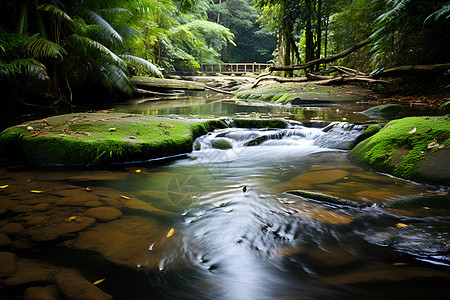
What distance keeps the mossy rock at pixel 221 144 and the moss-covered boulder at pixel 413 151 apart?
1.93 meters

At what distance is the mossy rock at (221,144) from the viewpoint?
14.2 feet

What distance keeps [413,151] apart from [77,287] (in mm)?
3314

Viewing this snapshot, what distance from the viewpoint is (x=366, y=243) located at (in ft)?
5.39

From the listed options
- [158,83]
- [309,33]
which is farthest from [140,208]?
[309,33]

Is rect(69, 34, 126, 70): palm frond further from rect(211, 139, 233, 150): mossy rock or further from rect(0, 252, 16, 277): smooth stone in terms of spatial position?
rect(0, 252, 16, 277): smooth stone

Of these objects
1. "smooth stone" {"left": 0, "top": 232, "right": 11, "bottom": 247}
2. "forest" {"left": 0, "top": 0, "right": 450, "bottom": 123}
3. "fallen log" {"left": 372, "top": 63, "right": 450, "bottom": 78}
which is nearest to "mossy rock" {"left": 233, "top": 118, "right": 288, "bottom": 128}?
"forest" {"left": 0, "top": 0, "right": 450, "bottom": 123}

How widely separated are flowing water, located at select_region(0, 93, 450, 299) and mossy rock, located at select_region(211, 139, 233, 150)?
1.17 meters

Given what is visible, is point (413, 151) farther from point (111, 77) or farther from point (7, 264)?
point (111, 77)

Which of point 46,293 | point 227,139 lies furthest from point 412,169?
point 46,293

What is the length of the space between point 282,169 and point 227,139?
1.45m

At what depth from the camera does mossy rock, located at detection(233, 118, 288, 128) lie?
526 cm

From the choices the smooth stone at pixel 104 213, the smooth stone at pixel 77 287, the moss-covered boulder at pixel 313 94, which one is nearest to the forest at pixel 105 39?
the moss-covered boulder at pixel 313 94

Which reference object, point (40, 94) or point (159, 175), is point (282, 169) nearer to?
point (159, 175)

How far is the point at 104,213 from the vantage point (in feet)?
6.45
